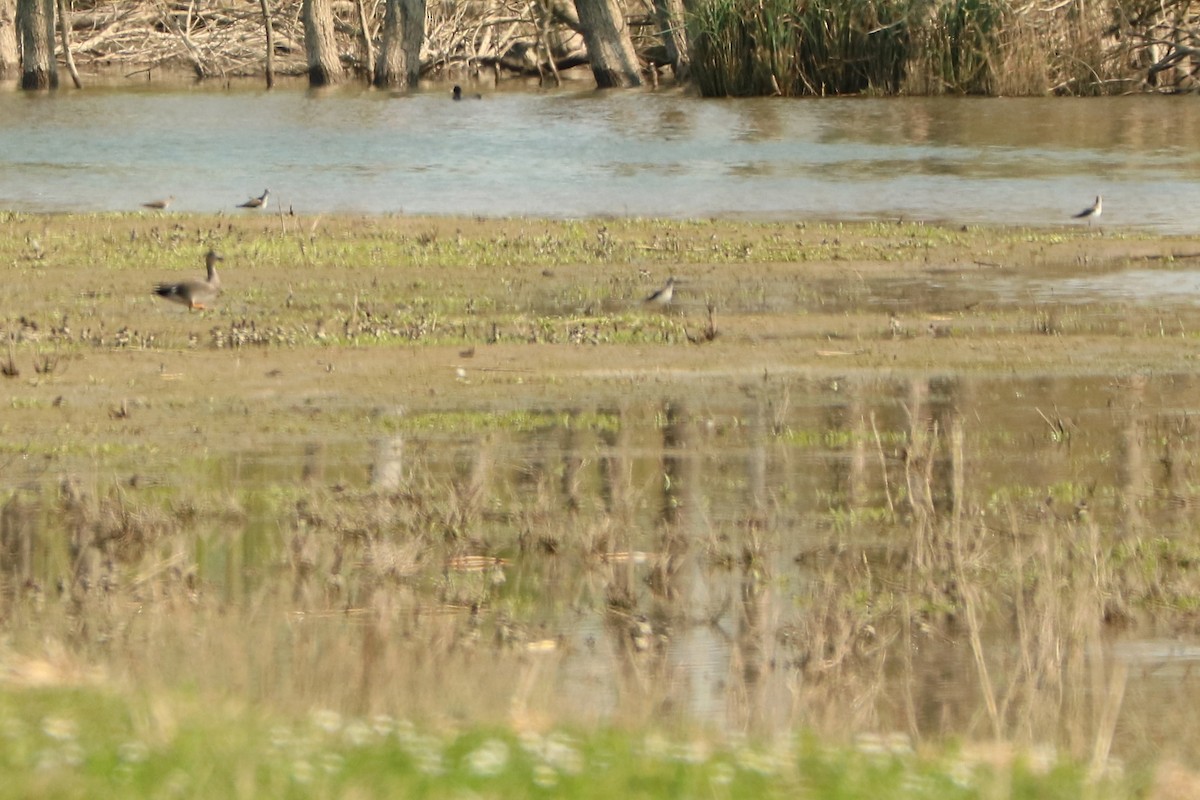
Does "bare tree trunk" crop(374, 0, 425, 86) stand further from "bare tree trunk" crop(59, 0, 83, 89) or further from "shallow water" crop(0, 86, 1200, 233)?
"bare tree trunk" crop(59, 0, 83, 89)

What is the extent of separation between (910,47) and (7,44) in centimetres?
2134

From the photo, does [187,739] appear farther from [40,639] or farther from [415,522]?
[415,522]

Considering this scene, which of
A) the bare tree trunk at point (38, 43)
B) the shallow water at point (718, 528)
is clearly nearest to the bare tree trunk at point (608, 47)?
the bare tree trunk at point (38, 43)

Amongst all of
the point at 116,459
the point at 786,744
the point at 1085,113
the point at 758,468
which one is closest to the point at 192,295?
the point at 116,459

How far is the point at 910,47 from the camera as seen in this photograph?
35.2 m

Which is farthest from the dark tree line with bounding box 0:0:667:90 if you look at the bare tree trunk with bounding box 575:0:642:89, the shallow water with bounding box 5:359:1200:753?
the shallow water with bounding box 5:359:1200:753

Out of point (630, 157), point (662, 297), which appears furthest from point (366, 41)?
point (662, 297)

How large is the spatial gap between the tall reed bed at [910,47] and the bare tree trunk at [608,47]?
5627 millimetres

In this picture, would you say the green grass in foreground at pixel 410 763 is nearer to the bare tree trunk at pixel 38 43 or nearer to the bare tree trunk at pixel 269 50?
the bare tree trunk at pixel 38 43

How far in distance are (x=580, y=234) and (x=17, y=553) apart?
32.8ft

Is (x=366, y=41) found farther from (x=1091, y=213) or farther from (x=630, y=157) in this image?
(x=1091, y=213)

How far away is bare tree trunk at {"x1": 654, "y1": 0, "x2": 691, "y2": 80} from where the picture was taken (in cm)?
4116

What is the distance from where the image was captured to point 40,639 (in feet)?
23.2

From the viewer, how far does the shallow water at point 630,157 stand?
21.8m
